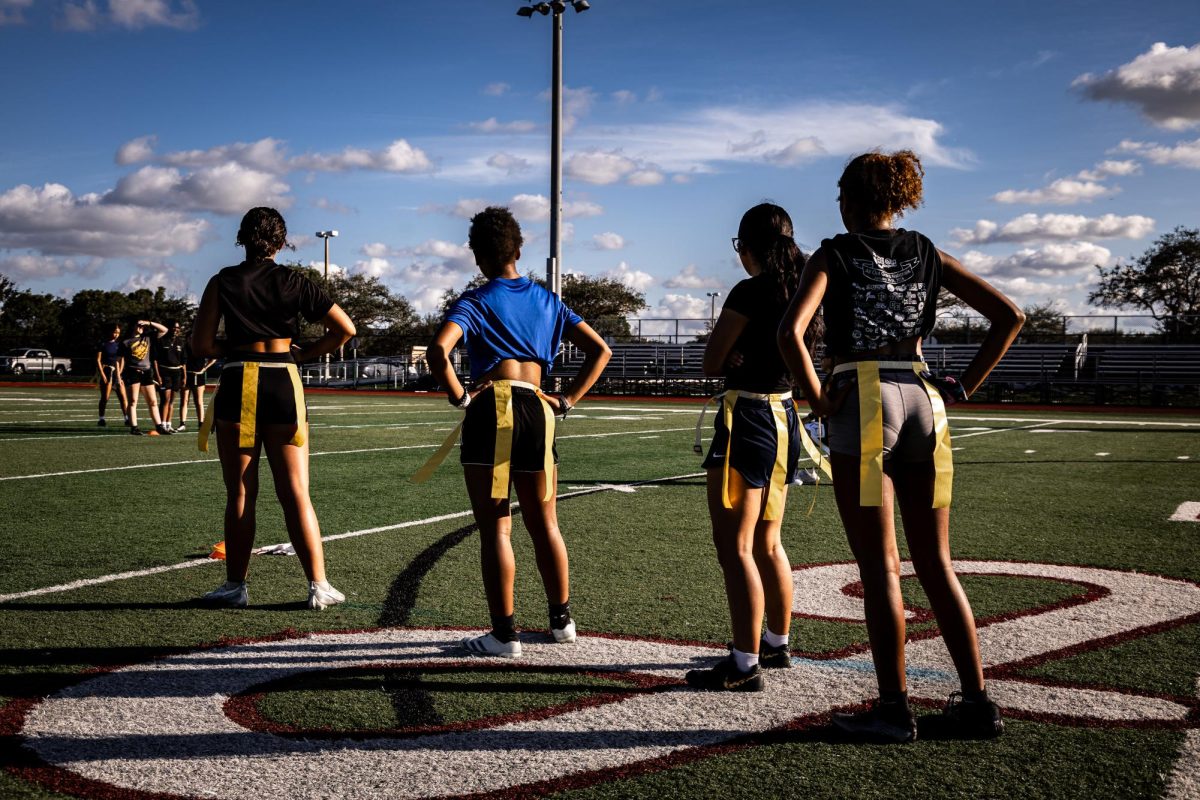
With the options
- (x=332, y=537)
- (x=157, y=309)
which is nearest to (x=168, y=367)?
(x=332, y=537)

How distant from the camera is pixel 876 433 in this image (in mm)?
3379

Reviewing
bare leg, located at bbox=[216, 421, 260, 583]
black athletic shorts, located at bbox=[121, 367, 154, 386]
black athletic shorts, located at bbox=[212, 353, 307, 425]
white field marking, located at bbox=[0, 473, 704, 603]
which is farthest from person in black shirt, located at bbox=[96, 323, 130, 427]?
black athletic shorts, located at bbox=[212, 353, 307, 425]

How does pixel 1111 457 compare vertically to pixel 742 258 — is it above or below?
below

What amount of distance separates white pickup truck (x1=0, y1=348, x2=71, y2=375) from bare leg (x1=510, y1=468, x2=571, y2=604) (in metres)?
66.2

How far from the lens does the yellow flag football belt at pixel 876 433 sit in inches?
132

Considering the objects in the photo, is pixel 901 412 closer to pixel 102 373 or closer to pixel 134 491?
pixel 134 491

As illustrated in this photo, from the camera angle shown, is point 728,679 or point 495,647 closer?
point 728,679

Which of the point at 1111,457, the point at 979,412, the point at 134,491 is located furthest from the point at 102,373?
the point at 979,412

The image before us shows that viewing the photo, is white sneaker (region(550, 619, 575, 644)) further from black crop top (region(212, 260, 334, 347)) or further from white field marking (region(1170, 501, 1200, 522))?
white field marking (region(1170, 501, 1200, 522))

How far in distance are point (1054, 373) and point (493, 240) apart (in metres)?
36.1

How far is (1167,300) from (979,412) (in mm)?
31939

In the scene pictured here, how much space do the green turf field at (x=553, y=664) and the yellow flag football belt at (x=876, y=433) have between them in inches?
31.5

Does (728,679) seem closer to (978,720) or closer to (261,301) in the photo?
(978,720)

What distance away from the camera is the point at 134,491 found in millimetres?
9602
